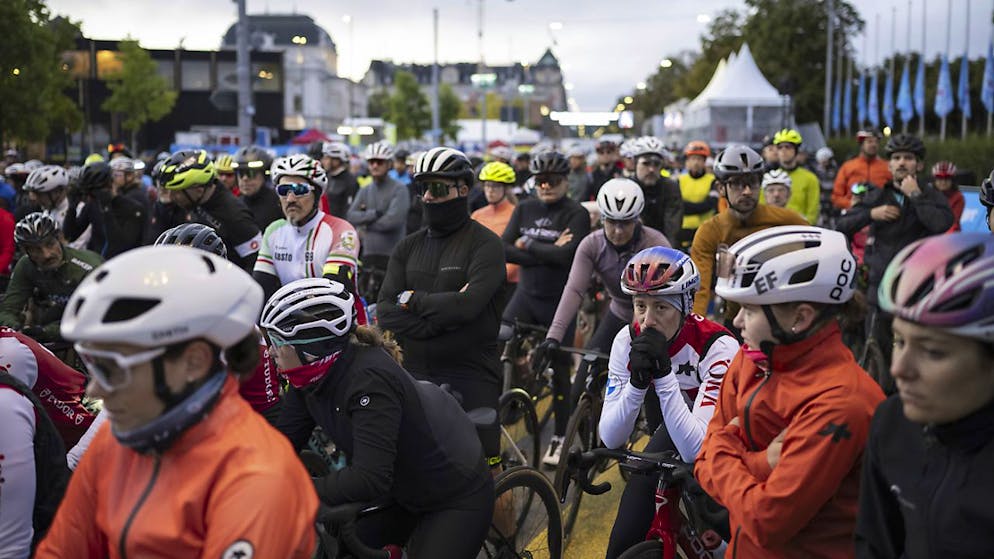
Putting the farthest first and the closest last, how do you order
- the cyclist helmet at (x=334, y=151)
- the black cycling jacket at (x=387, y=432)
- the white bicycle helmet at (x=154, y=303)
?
the cyclist helmet at (x=334, y=151)
the black cycling jacket at (x=387, y=432)
the white bicycle helmet at (x=154, y=303)

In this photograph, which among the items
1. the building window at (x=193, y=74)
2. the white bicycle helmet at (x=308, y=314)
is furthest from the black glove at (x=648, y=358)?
the building window at (x=193, y=74)

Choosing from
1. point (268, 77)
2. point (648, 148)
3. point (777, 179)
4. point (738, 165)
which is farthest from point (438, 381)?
point (268, 77)

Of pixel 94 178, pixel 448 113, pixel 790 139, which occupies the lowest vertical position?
pixel 94 178

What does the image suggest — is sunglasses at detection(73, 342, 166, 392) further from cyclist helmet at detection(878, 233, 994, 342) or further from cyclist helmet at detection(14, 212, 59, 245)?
cyclist helmet at detection(14, 212, 59, 245)

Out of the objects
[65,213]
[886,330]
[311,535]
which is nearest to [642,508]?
[311,535]

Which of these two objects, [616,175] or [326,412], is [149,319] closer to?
[326,412]

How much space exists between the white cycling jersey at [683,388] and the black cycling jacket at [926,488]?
3.97 ft

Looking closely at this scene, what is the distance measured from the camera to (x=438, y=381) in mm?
6059

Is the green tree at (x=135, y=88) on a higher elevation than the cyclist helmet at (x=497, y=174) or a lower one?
higher

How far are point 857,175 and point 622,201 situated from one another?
7.17 metres

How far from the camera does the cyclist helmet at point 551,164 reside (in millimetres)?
8906

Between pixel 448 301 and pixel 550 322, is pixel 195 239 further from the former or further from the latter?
pixel 550 322

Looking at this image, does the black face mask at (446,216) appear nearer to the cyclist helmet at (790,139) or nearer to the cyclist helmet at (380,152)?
the cyclist helmet at (380,152)

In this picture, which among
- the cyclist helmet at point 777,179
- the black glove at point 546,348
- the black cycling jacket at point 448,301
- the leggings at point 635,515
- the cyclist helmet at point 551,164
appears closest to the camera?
the leggings at point 635,515
